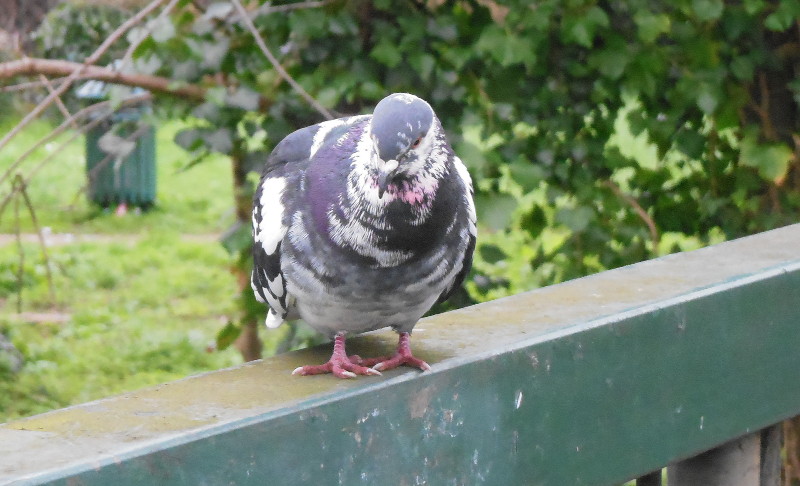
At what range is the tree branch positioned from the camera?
9.05 feet

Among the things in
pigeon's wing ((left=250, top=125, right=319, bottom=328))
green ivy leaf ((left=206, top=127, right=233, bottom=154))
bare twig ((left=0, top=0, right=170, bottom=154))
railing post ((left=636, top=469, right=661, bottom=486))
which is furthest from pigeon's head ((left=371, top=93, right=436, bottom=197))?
green ivy leaf ((left=206, top=127, right=233, bottom=154))

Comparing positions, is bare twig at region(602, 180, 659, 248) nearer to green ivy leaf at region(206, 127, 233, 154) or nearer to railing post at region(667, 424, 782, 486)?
green ivy leaf at region(206, 127, 233, 154)

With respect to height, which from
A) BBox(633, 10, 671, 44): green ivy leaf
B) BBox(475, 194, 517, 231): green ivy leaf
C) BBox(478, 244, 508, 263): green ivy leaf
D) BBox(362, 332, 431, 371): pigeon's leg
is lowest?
BBox(478, 244, 508, 263): green ivy leaf

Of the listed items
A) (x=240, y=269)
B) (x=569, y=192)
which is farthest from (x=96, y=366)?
(x=569, y=192)

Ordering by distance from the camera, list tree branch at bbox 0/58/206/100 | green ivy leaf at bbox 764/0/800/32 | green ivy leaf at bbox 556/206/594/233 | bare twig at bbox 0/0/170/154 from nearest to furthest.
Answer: bare twig at bbox 0/0/170/154 < tree branch at bbox 0/58/206/100 < green ivy leaf at bbox 764/0/800/32 < green ivy leaf at bbox 556/206/594/233

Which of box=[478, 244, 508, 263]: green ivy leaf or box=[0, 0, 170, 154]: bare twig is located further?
box=[478, 244, 508, 263]: green ivy leaf

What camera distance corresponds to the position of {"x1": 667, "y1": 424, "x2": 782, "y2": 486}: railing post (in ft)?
5.48

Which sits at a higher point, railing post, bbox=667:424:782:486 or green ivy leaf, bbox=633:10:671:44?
green ivy leaf, bbox=633:10:671:44

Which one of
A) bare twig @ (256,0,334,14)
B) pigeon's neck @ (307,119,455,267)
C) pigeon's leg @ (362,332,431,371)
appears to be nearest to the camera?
pigeon's leg @ (362,332,431,371)

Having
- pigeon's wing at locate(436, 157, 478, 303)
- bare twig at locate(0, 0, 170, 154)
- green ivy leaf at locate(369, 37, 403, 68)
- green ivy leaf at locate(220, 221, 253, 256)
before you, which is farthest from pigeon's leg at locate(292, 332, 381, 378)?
green ivy leaf at locate(369, 37, 403, 68)

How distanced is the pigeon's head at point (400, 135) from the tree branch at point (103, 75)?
4.54 feet

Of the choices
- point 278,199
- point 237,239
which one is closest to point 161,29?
point 237,239

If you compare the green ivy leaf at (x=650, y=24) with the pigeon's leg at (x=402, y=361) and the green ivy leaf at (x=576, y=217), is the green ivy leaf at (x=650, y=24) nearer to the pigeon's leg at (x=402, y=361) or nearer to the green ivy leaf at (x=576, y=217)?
the green ivy leaf at (x=576, y=217)

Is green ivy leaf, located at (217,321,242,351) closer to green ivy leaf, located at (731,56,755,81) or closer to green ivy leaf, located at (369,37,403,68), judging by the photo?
green ivy leaf, located at (369,37,403,68)
